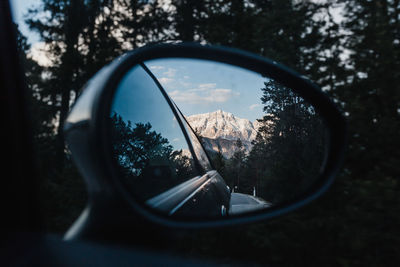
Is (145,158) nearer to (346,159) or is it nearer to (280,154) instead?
(280,154)

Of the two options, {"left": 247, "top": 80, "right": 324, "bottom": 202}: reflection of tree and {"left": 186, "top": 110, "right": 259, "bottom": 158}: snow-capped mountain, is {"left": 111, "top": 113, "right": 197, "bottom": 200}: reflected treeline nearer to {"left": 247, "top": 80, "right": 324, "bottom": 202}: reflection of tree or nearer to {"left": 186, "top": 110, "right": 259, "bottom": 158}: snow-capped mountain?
{"left": 186, "top": 110, "right": 259, "bottom": 158}: snow-capped mountain

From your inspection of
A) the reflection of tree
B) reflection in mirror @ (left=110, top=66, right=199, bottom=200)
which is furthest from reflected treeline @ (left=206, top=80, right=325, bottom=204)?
reflection in mirror @ (left=110, top=66, right=199, bottom=200)

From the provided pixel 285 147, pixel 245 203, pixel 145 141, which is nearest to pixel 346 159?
pixel 285 147

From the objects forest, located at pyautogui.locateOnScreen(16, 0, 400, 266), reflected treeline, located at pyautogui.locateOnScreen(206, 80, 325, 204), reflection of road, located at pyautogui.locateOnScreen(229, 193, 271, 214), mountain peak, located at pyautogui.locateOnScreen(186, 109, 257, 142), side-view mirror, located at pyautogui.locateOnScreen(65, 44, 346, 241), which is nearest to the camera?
side-view mirror, located at pyautogui.locateOnScreen(65, 44, 346, 241)

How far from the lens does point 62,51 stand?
47.6 feet

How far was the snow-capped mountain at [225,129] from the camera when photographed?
212 centimetres

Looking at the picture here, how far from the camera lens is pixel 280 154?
267cm

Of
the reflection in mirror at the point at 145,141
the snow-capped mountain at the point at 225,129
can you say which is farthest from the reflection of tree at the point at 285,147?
the reflection in mirror at the point at 145,141

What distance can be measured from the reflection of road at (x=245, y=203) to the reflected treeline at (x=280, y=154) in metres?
0.06

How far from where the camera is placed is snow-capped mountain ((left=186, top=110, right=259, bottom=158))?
212 cm

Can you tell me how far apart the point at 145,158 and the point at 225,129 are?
1.81 feet

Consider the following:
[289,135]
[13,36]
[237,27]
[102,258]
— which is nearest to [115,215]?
[102,258]

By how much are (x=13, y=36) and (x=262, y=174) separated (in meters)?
1.83

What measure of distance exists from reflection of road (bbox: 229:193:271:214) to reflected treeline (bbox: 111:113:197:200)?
45 cm
